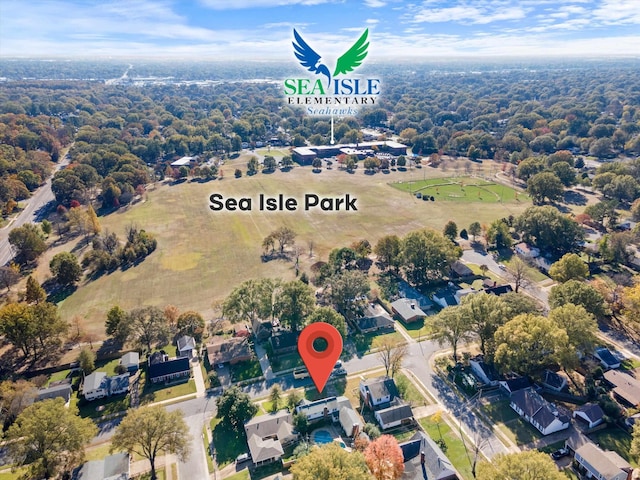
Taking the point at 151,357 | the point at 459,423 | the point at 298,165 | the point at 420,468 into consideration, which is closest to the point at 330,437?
the point at 420,468

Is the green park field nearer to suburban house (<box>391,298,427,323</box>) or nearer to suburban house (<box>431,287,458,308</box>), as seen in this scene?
suburban house (<box>391,298,427,323</box>)

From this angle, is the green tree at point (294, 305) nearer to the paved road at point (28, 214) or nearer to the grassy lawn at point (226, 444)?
Result: the grassy lawn at point (226, 444)

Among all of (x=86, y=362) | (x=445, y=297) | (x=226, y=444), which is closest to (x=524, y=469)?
(x=226, y=444)

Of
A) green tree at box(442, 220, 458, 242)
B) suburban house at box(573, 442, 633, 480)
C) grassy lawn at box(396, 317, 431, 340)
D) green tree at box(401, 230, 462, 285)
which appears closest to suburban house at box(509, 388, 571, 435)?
suburban house at box(573, 442, 633, 480)

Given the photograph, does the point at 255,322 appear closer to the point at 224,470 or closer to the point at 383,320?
the point at 383,320

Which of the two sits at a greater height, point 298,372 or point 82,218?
point 82,218

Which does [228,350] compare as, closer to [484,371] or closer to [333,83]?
[484,371]
